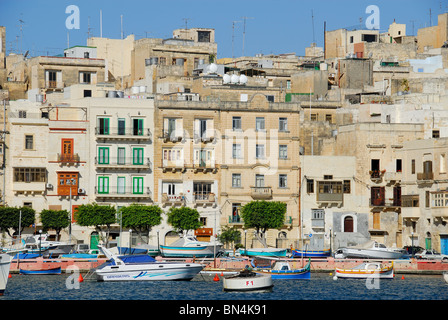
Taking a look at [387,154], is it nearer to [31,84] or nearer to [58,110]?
[58,110]

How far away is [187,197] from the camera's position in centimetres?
7775

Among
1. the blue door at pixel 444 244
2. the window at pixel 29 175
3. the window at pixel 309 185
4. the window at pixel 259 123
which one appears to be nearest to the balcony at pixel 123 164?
the window at pixel 29 175

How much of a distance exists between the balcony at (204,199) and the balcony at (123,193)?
3815mm

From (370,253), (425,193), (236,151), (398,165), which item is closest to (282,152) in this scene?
(236,151)

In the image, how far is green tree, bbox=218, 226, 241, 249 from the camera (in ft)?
250

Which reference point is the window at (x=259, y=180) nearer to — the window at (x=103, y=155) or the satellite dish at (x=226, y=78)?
the satellite dish at (x=226, y=78)

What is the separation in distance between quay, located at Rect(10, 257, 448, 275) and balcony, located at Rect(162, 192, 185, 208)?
10306 mm

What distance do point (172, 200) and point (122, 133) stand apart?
660 cm

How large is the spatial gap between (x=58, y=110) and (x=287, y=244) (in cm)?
2115

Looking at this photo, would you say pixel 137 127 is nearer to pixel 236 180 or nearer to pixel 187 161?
pixel 187 161

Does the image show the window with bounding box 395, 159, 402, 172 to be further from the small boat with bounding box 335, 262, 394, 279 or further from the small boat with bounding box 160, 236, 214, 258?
the small boat with bounding box 335, 262, 394, 279

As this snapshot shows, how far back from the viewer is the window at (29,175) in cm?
Result: 7444

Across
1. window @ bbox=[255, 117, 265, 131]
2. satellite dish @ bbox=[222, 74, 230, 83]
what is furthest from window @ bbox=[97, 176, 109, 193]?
satellite dish @ bbox=[222, 74, 230, 83]
